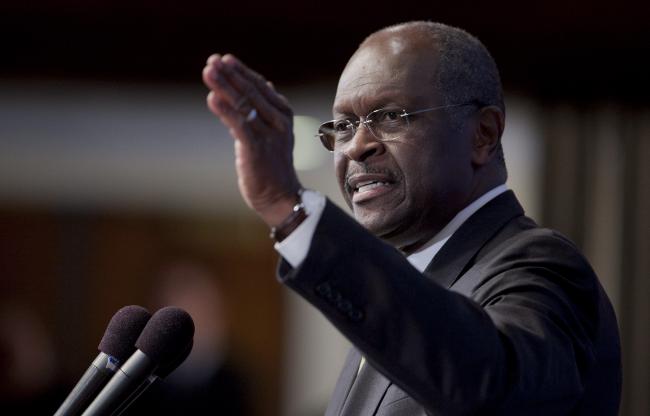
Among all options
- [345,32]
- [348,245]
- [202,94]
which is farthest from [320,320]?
[348,245]

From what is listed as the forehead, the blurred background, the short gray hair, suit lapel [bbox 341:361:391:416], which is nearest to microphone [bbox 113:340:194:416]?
suit lapel [bbox 341:361:391:416]

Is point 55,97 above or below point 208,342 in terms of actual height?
above

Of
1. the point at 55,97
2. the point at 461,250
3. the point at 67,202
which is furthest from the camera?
the point at 67,202

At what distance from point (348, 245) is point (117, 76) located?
13.9 ft

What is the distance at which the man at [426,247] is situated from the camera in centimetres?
126

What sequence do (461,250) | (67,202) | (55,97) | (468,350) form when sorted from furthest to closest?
(67,202), (55,97), (461,250), (468,350)

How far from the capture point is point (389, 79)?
6.33ft

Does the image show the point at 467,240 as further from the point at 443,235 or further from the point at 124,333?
the point at 124,333

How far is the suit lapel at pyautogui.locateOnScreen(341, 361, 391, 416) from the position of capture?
1678 millimetres

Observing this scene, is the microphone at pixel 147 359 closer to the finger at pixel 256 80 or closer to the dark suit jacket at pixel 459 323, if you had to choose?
the dark suit jacket at pixel 459 323

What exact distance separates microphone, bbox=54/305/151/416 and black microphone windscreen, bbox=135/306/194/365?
0.03 metres

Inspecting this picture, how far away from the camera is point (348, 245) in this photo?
50.9 inches

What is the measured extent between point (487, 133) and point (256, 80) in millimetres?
896

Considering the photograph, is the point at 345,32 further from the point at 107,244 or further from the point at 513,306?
the point at 107,244
